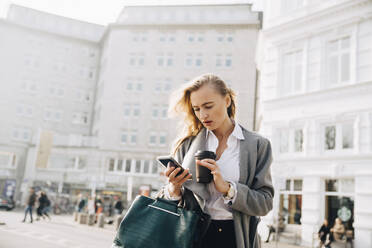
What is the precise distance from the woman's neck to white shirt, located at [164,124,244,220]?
0.15ft

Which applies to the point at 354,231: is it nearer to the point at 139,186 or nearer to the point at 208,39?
the point at 139,186

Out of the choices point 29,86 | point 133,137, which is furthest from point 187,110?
point 29,86

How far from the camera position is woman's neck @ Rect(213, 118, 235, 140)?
279 cm

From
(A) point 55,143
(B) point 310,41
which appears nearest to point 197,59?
(A) point 55,143

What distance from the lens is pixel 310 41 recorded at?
846 inches

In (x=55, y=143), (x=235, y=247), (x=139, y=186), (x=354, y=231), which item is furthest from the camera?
(x=55, y=143)

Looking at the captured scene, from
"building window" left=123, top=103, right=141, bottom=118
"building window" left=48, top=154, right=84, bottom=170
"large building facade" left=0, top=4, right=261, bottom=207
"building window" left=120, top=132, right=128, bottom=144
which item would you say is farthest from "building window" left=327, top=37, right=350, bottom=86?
"building window" left=48, top=154, right=84, bottom=170

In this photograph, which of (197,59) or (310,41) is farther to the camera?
(197,59)

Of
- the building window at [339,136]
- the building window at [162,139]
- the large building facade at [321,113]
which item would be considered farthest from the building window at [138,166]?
the building window at [339,136]

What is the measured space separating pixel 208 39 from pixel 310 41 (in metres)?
27.0

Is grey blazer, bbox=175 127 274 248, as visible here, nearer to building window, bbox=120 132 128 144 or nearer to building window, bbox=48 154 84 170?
building window, bbox=120 132 128 144

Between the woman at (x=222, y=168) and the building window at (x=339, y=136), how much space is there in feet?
58.8

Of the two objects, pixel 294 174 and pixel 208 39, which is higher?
pixel 208 39

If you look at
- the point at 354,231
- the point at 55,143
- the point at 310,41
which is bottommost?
the point at 354,231
